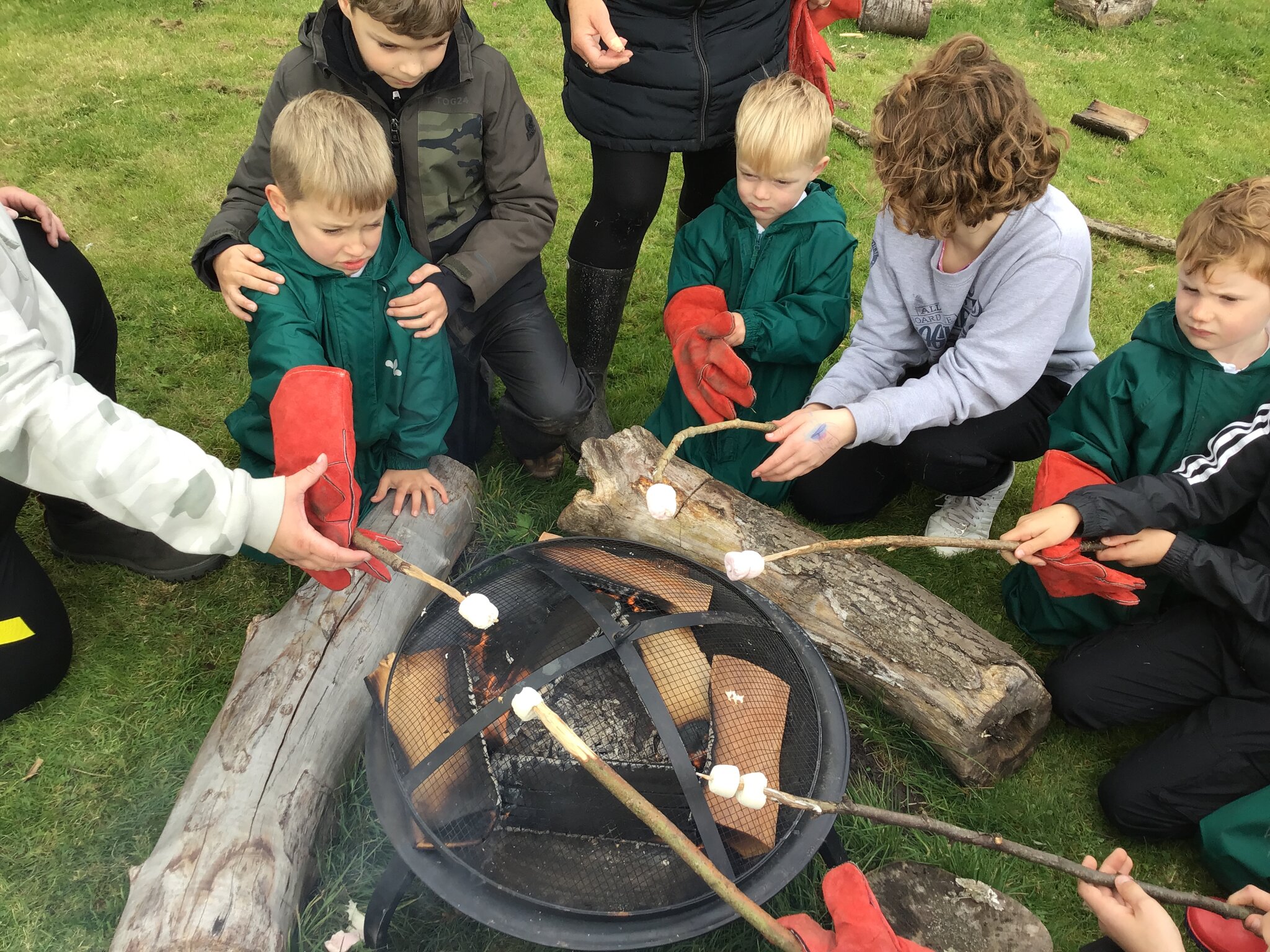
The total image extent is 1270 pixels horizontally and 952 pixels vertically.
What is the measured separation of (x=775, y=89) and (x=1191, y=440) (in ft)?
4.71

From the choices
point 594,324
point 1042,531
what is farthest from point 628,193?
point 1042,531

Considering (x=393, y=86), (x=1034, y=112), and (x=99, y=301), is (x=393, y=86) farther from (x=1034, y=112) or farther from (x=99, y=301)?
(x=1034, y=112)

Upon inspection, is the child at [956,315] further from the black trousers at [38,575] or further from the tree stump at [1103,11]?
the tree stump at [1103,11]

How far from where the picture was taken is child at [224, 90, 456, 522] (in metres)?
2.02

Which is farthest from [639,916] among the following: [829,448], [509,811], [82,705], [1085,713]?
[82,705]

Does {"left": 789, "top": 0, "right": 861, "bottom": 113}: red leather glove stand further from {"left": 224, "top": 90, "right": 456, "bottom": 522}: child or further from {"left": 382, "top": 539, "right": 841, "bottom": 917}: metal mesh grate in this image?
{"left": 382, "top": 539, "right": 841, "bottom": 917}: metal mesh grate

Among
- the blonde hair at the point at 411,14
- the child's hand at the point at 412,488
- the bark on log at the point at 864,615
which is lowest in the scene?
the bark on log at the point at 864,615

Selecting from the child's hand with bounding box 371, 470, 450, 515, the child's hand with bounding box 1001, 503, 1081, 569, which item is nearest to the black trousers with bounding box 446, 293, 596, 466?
→ the child's hand with bounding box 371, 470, 450, 515

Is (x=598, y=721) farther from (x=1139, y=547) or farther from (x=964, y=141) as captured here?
(x=964, y=141)

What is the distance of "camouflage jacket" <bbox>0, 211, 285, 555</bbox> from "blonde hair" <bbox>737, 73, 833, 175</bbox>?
1.60 m

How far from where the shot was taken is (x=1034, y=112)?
6.98ft

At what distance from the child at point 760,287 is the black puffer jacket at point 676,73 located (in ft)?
0.41

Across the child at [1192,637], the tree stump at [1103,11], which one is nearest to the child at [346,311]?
the child at [1192,637]

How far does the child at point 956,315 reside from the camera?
2.12 m
